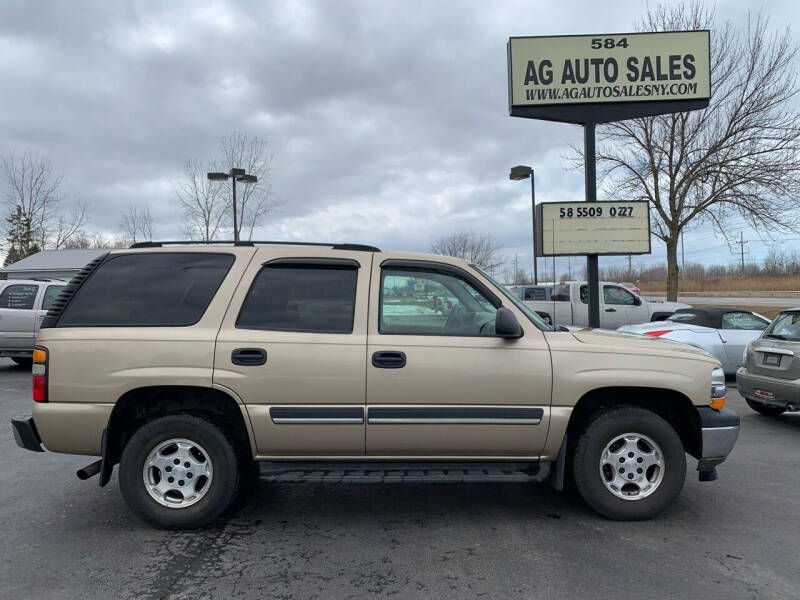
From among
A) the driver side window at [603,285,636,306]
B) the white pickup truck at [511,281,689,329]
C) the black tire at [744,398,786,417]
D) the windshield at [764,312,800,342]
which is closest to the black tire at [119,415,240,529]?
the windshield at [764,312,800,342]

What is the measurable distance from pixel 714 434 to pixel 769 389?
12.6 ft

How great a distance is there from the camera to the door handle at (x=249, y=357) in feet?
12.7

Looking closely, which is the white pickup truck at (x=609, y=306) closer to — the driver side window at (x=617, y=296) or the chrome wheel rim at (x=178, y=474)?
the driver side window at (x=617, y=296)

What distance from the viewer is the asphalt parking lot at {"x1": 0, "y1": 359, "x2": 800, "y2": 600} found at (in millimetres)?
3188

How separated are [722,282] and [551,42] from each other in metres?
73.7

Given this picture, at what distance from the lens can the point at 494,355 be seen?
395cm

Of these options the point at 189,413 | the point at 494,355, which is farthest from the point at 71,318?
the point at 494,355

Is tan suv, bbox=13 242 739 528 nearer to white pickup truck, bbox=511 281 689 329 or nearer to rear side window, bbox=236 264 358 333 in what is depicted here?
rear side window, bbox=236 264 358 333

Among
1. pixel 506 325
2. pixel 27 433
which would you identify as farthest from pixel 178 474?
pixel 506 325

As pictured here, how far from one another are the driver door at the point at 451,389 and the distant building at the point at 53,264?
29763mm

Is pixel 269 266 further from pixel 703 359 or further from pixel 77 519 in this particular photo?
pixel 703 359

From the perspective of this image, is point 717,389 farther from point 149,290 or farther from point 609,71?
point 609,71

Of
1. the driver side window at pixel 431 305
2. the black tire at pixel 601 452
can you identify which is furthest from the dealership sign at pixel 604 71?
the black tire at pixel 601 452

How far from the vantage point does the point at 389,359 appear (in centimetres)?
390
